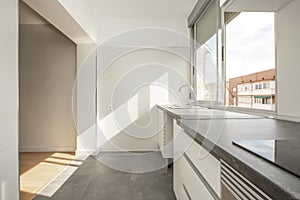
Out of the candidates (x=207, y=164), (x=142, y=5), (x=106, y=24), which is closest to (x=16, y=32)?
(x=207, y=164)

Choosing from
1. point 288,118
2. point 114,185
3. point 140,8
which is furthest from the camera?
point 140,8

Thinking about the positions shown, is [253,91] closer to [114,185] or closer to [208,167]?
[208,167]

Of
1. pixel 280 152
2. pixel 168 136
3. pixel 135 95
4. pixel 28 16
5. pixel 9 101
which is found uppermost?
pixel 28 16

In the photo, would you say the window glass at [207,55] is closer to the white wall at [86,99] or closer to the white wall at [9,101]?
the white wall at [86,99]

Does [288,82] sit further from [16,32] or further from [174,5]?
[174,5]

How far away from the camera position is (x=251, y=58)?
8.01 feet

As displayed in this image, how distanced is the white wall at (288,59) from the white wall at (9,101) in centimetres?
203

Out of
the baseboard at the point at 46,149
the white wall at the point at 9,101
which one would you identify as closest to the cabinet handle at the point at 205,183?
the white wall at the point at 9,101

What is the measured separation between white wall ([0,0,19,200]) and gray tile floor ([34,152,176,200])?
2.75ft

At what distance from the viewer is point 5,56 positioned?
179 centimetres

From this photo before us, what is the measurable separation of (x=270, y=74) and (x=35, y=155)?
4250 millimetres

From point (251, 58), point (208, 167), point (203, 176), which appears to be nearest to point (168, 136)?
point (251, 58)

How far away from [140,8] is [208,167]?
3674mm

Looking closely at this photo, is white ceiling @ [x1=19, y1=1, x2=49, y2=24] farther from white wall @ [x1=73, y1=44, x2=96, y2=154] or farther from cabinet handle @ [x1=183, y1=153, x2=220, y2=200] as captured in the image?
cabinet handle @ [x1=183, y1=153, x2=220, y2=200]
